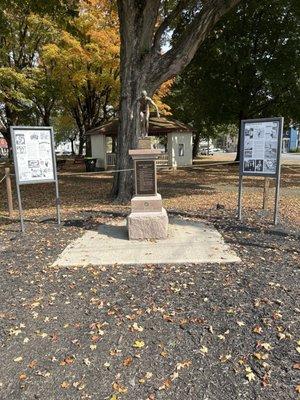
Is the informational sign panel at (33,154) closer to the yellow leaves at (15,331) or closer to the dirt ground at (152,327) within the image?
the dirt ground at (152,327)

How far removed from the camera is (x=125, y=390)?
8.88 ft

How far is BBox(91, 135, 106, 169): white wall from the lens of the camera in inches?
1000

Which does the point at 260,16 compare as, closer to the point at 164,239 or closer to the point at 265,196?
the point at 265,196

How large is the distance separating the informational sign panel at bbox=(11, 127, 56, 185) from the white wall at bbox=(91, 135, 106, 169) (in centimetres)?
1805

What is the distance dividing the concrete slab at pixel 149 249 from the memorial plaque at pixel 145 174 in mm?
965

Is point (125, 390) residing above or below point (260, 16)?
below

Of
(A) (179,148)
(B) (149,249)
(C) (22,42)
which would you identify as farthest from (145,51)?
(A) (179,148)

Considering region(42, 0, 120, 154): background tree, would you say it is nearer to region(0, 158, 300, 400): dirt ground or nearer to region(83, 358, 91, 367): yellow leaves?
region(0, 158, 300, 400): dirt ground

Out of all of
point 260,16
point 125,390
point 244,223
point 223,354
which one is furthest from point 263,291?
point 260,16

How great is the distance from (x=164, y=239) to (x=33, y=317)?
10.1 feet

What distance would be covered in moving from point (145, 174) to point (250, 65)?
1715 cm

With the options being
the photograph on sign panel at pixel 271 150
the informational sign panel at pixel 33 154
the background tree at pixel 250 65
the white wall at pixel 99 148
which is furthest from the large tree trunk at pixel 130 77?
the white wall at pixel 99 148

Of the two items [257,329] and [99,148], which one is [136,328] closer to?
[257,329]

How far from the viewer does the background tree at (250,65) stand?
19.4m
